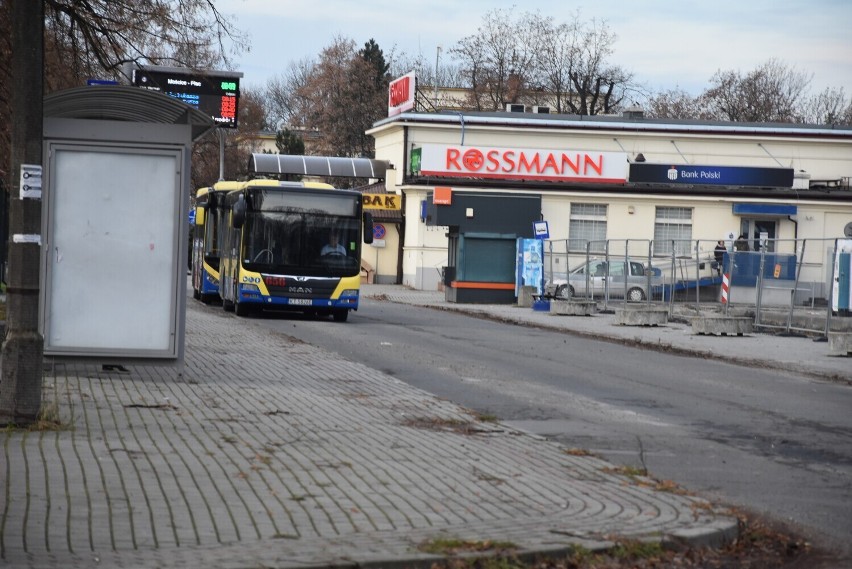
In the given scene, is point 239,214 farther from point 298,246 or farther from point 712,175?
point 712,175

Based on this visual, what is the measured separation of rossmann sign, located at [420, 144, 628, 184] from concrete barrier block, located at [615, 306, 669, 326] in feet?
76.6

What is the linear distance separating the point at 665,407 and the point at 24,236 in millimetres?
7349

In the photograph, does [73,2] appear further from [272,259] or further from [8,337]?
[272,259]

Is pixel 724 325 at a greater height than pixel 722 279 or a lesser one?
lesser

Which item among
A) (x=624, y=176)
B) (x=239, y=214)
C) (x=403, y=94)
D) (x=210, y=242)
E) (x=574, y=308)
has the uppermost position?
(x=403, y=94)

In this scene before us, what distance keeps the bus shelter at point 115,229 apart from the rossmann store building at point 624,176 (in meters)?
37.2

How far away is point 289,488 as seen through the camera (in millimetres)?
7473

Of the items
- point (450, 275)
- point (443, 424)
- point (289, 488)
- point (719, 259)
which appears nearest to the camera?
point (289, 488)

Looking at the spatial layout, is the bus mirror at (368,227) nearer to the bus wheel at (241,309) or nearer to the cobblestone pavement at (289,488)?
the bus wheel at (241,309)

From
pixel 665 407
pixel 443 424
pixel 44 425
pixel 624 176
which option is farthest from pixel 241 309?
pixel 624 176

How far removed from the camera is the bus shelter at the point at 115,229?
41.2 ft

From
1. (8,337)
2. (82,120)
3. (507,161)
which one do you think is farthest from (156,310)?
(507,161)

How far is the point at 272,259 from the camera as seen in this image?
2814 cm

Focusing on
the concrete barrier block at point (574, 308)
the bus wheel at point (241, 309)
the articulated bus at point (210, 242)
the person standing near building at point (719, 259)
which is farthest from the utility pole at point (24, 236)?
the concrete barrier block at point (574, 308)
